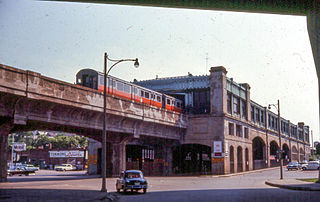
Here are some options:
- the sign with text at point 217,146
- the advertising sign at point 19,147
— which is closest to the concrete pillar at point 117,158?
the sign with text at point 217,146

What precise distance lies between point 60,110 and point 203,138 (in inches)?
1247

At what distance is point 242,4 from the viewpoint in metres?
20.9

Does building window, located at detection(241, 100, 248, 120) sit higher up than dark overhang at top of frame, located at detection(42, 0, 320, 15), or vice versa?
dark overhang at top of frame, located at detection(42, 0, 320, 15)

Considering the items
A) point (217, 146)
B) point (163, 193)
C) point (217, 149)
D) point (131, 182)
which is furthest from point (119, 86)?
point (217, 149)

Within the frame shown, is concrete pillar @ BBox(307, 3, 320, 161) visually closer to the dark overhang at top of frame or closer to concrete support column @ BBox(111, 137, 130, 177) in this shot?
the dark overhang at top of frame

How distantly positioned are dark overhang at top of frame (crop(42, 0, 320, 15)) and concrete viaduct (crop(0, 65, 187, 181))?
11.2 m

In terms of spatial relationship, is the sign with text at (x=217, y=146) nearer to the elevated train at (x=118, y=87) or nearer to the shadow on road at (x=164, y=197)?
the elevated train at (x=118, y=87)

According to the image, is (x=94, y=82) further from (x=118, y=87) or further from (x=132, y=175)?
(x=132, y=175)

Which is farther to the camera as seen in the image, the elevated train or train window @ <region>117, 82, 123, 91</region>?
train window @ <region>117, 82, 123, 91</region>

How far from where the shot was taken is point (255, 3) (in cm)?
2109

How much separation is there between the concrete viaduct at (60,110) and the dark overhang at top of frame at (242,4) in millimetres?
11160

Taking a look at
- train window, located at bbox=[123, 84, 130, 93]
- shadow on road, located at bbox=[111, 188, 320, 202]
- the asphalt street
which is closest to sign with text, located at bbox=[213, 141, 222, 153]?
train window, located at bbox=[123, 84, 130, 93]

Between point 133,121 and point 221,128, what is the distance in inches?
753

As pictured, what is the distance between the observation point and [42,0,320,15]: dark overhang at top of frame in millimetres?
19688
